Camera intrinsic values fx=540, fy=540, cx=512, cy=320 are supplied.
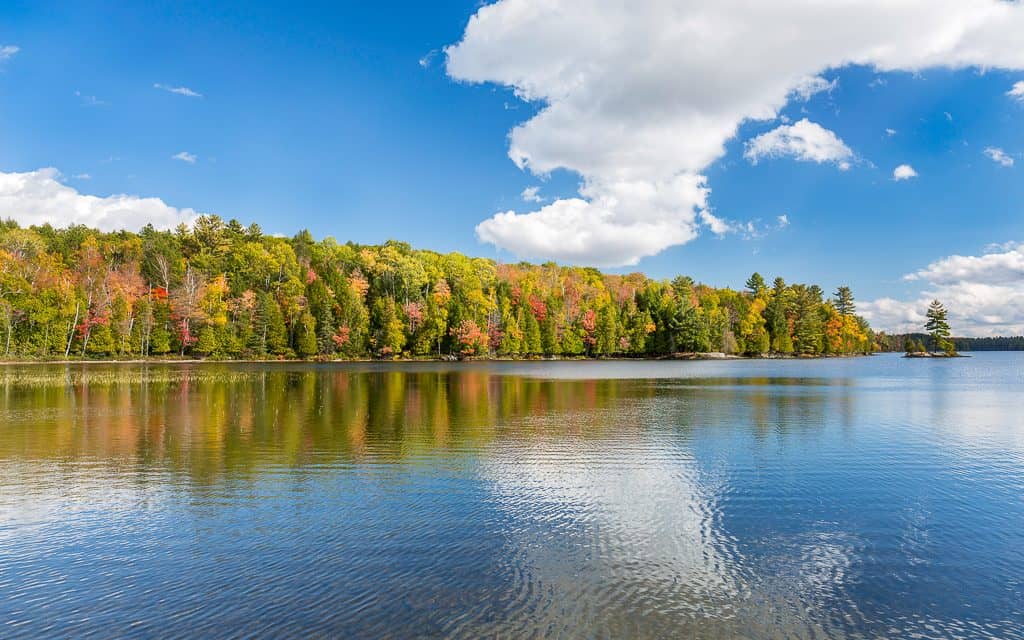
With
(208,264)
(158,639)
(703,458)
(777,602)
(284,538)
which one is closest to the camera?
(158,639)

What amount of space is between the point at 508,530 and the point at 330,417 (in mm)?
17801

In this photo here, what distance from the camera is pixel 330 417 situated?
2681 cm

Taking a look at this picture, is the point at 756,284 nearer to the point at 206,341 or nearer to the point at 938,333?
the point at 938,333

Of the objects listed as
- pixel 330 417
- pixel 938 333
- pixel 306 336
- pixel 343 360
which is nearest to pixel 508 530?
pixel 330 417

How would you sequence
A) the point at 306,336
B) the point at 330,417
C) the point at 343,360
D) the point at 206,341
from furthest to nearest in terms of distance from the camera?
the point at 343,360, the point at 306,336, the point at 206,341, the point at 330,417

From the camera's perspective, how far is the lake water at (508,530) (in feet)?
26.2

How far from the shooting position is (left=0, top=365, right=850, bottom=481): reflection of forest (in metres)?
18.6

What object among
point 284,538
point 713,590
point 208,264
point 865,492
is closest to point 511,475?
point 284,538

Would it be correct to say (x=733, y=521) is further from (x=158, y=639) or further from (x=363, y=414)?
(x=363, y=414)

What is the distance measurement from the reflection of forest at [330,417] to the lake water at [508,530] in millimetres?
301

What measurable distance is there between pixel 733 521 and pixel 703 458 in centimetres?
622

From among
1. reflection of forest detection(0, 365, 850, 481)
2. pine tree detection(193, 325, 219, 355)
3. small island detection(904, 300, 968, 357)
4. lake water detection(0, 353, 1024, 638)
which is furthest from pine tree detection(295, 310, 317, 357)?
small island detection(904, 300, 968, 357)

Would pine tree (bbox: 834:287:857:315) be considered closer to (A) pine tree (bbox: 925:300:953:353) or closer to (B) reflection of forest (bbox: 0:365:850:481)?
(A) pine tree (bbox: 925:300:953:353)

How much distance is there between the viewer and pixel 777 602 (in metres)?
8.45
